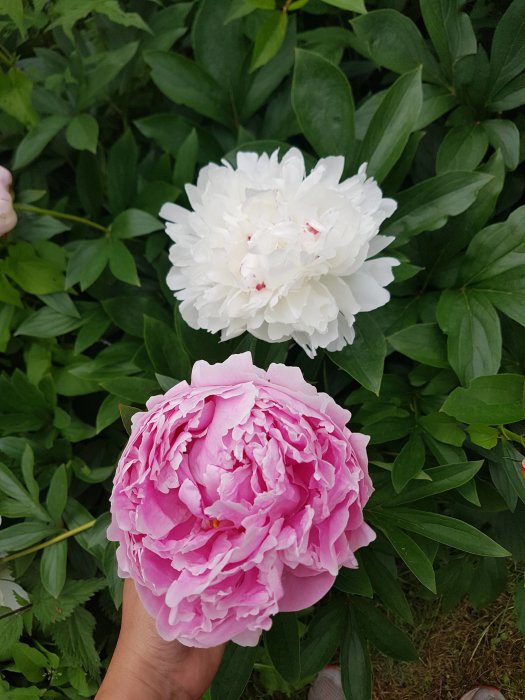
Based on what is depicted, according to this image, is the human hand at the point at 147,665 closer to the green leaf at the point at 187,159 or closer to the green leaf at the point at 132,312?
the green leaf at the point at 132,312

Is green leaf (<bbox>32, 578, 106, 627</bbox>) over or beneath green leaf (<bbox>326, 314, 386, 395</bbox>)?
beneath

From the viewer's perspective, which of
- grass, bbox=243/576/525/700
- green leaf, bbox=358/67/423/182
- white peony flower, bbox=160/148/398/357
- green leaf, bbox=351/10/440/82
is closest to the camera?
white peony flower, bbox=160/148/398/357

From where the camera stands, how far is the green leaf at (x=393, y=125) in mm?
922

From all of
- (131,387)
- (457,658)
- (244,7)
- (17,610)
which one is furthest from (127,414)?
(457,658)

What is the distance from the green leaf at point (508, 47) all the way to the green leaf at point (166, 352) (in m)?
0.66

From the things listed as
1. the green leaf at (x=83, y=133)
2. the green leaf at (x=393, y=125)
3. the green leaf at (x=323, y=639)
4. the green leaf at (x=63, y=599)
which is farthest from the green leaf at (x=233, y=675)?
the green leaf at (x=83, y=133)

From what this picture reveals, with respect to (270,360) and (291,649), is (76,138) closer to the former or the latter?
(270,360)

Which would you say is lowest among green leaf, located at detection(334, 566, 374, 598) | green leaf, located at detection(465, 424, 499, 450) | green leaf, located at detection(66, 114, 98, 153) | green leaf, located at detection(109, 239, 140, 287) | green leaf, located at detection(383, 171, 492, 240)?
green leaf, located at detection(334, 566, 374, 598)

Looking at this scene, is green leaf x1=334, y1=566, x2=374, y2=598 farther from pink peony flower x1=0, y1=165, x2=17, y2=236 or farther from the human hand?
pink peony flower x1=0, y1=165, x2=17, y2=236

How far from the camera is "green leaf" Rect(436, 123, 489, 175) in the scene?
105 centimetres

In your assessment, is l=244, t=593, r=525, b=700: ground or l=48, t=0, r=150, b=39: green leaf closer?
l=48, t=0, r=150, b=39: green leaf

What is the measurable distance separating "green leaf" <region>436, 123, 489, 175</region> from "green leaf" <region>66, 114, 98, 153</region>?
1.95 ft

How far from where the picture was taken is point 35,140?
1.15 m

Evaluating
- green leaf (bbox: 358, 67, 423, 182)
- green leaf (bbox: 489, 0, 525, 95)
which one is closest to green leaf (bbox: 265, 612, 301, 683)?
green leaf (bbox: 358, 67, 423, 182)
